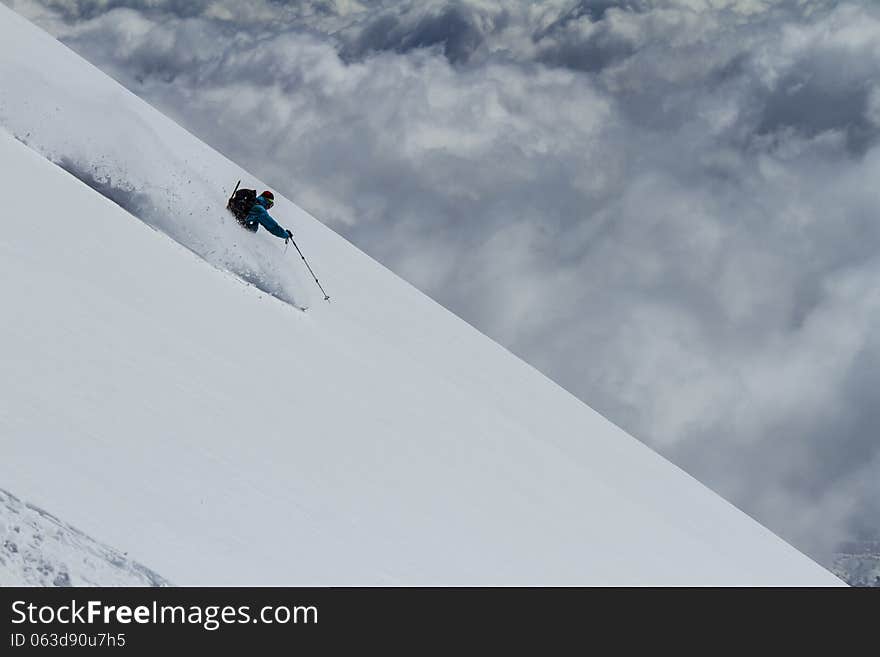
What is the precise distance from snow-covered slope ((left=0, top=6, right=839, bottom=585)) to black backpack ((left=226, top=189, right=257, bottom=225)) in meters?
0.48

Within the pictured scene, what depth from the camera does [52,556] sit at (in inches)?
223

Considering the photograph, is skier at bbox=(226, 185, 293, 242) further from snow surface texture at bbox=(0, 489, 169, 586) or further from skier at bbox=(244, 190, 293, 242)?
snow surface texture at bbox=(0, 489, 169, 586)

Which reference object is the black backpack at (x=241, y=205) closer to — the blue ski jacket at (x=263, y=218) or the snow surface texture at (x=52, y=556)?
the blue ski jacket at (x=263, y=218)

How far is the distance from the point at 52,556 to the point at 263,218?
10293 millimetres

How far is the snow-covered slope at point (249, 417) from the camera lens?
23.4 ft

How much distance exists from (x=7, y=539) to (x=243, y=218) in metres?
10.3

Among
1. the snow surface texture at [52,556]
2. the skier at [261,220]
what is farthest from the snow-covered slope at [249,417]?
the skier at [261,220]

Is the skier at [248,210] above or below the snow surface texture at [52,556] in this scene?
above

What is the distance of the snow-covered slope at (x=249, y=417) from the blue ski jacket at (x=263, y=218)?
40cm

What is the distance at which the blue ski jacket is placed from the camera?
15242mm

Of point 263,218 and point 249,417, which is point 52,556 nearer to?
point 249,417
